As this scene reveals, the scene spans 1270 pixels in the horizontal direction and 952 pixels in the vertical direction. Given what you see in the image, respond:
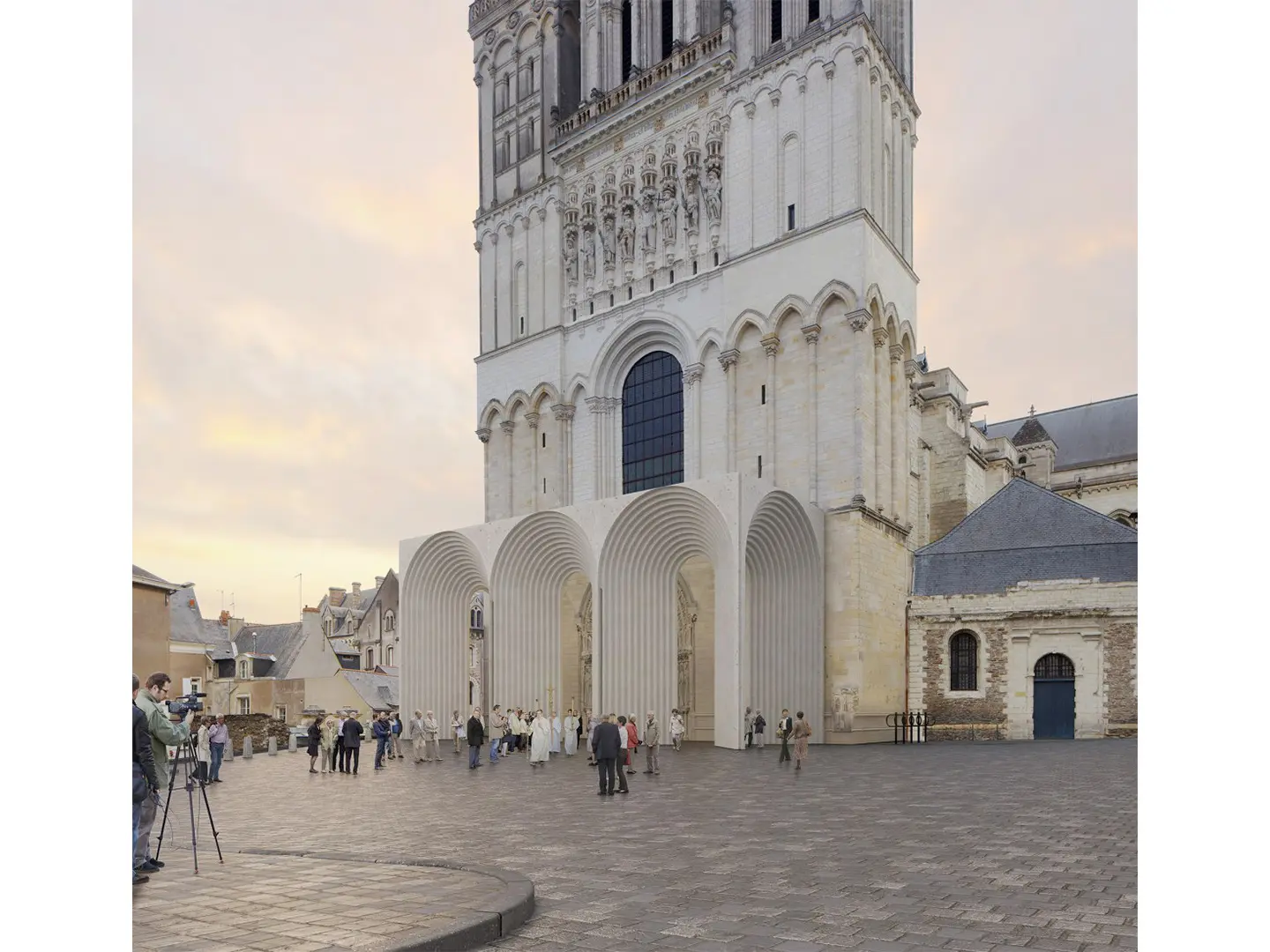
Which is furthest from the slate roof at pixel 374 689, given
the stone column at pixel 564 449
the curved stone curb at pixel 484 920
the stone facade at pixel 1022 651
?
the curved stone curb at pixel 484 920

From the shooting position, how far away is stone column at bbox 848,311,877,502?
27.8 meters

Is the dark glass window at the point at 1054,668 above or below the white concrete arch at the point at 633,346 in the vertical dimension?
below

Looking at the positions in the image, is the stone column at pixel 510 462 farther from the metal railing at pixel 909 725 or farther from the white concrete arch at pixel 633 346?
the metal railing at pixel 909 725

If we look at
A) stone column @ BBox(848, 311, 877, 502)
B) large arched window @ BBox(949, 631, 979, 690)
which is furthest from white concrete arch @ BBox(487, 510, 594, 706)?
large arched window @ BBox(949, 631, 979, 690)

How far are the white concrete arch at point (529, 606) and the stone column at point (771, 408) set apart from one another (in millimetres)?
6331

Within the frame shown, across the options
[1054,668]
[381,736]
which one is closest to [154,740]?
[381,736]

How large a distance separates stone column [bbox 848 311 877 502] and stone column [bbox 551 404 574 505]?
35.0ft

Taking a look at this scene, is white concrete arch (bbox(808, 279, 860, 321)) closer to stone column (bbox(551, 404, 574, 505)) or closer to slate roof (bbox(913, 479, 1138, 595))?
slate roof (bbox(913, 479, 1138, 595))

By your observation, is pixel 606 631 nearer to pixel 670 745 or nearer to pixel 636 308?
pixel 670 745

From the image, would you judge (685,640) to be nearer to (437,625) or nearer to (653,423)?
(653,423)

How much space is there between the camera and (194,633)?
49469 millimetres

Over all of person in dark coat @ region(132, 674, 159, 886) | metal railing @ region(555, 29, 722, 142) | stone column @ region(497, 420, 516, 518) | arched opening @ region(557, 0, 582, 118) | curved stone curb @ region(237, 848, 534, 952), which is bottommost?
curved stone curb @ region(237, 848, 534, 952)

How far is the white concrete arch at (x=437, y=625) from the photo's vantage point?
31.3 metres

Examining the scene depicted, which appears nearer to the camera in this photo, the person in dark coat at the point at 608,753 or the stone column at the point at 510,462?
the person in dark coat at the point at 608,753
